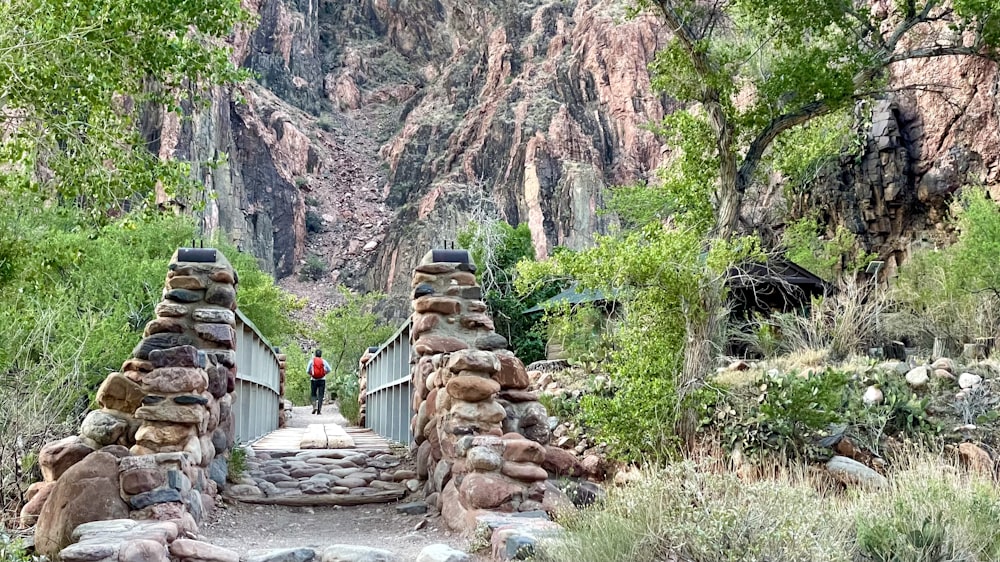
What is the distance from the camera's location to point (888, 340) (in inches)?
561

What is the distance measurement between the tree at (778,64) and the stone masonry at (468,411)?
405 cm

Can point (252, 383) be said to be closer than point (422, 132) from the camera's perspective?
Answer: Yes

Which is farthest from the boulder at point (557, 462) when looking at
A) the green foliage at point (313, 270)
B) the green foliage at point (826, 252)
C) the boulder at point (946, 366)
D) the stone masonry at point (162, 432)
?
the green foliage at point (313, 270)

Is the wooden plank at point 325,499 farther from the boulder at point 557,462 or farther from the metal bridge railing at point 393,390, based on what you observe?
the boulder at point 557,462

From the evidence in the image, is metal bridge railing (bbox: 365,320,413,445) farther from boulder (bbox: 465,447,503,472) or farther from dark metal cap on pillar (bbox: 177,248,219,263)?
boulder (bbox: 465,447,503,472)

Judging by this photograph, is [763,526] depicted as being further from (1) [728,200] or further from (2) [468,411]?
(1) [728,200]

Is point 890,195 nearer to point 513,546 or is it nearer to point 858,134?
point 858,134

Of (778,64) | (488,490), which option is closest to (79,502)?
(488,490)

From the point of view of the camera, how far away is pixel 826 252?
3073 cm

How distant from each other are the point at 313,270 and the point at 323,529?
204ft

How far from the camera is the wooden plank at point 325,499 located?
281 inches

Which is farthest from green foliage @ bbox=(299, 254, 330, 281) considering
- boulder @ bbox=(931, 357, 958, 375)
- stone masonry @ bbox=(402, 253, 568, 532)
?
boulder @ bbox=(931, 357, 958, 375)

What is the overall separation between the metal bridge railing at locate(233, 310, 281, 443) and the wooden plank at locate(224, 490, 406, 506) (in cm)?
142

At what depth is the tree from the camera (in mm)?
10258
